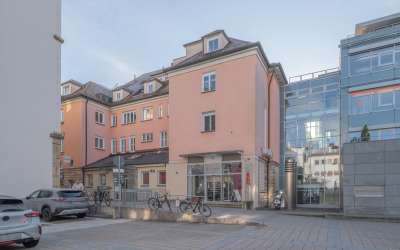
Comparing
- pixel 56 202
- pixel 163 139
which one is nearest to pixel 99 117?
pixel 163 139

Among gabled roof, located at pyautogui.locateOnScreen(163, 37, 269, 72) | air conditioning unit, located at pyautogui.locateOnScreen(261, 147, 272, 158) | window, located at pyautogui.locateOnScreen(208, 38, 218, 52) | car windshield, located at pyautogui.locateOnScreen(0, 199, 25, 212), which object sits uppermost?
window, located at pyautogui.locateOnScreen(208, 38, 218, 52)

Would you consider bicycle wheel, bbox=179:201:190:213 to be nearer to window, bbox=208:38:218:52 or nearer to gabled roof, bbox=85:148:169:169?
gabled roof, bbox=85:148:169:169

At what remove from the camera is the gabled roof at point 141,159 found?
29.6 metres

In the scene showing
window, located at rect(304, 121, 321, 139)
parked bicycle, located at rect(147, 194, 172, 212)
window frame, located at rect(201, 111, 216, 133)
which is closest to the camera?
parked bicycle, located at rect(147, 194, 172, 212)

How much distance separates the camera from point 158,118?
3303 centimetres

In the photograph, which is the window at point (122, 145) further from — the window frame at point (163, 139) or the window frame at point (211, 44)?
the window frame at point (211, 44)

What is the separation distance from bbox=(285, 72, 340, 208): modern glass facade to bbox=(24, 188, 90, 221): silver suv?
16.0 m

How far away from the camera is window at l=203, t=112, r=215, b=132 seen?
24355mm

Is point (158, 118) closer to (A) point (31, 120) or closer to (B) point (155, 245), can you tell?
(A) point (31, 120)

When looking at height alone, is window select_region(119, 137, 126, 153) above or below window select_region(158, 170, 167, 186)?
above

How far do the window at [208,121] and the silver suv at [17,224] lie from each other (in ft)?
52.4

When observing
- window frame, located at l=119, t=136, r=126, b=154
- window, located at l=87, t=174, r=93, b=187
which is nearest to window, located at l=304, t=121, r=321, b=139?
window frame, located at l=119, t=136, r=126, b=154

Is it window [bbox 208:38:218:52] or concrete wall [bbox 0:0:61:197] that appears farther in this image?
window [bbox 208:38:218:52]

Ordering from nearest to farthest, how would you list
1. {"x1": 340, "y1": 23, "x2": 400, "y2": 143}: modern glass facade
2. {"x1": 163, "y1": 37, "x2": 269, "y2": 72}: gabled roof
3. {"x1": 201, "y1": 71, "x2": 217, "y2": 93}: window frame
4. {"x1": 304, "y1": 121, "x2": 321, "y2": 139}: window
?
{"x1": 163, "y1": 37, "x2": 269, "y2": 72}: gabled roof, {"x1": 340, "y1": 23, "x2": 400, "y2": 143}: modern glass facade, {"x1": 201, "y1": 71, "x2": 217, "y2": 93}: window frame, {"x1": 304, "y1": 121, "x2": 321, "y2": 139}: window
